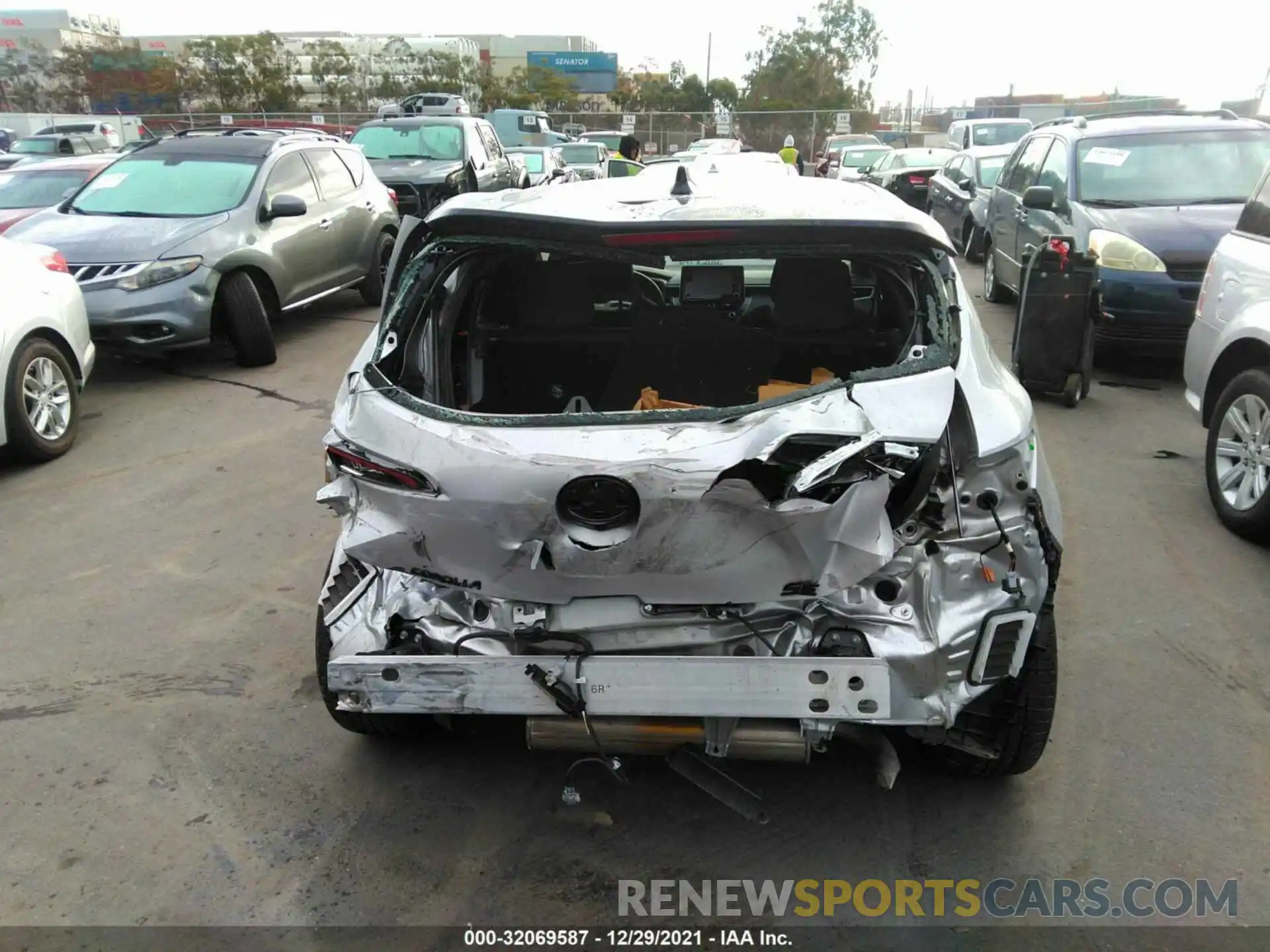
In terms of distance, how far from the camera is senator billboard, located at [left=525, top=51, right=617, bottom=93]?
74562 millimetres

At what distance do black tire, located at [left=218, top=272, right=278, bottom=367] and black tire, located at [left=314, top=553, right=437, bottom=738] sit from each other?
18.6 ft

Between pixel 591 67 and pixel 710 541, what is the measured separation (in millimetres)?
79842

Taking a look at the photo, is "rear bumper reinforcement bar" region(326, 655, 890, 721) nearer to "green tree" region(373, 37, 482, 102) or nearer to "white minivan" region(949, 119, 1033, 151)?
"white minivan" region(949, 119, 1033, 151)

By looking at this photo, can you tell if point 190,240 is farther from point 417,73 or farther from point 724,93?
point 724,93

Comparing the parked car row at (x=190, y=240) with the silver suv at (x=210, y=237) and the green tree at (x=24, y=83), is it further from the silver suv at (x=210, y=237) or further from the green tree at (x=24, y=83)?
the green tree at (x=24, y=83)

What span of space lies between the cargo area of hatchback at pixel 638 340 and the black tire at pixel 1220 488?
2.28m

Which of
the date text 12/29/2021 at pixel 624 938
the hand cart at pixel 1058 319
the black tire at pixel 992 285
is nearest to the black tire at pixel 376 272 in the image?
the black tire at pixel 992 285

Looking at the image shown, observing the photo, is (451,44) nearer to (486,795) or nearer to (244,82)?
(244,82)

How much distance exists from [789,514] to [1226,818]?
5.89ft

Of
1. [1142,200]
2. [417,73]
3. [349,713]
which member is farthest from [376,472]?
[417,73]

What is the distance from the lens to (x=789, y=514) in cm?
231

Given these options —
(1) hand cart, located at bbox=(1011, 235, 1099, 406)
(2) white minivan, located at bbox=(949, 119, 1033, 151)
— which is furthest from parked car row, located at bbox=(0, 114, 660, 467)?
(2) white minivan, located at bbox=(949, 119, 1033, 151)

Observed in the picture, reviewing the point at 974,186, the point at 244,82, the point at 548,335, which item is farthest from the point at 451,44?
the point at 548,335

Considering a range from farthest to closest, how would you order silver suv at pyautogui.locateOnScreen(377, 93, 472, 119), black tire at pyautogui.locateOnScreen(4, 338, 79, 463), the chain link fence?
the chain link fence < silver suv at pyautogui.locateOnScreen(377, 93, 472, 119) < black tire at pyautogui.locateOnScreen(4, 338, 79, 463)
